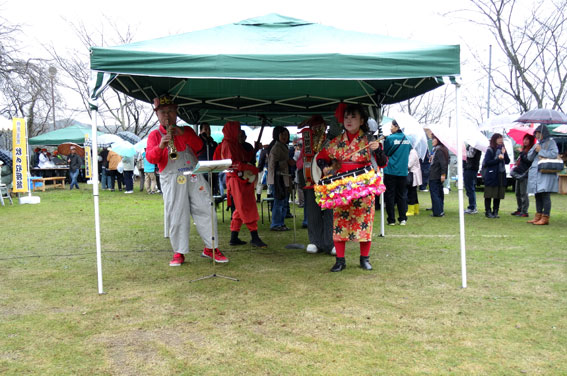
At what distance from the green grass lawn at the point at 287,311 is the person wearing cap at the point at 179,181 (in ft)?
1.60

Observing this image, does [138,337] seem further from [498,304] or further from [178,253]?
[498,304]

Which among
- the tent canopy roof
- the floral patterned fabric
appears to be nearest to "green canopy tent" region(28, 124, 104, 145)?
the tent canopy roof

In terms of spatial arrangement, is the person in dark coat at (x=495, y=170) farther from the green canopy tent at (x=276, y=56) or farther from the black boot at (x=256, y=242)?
the black boot at (x=256, y=242)

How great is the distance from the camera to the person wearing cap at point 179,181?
17.9 ft

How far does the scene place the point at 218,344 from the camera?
11.4ft

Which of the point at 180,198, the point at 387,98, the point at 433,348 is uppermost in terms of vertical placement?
the point at 387,98

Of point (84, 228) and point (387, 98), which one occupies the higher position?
point (387, 98)

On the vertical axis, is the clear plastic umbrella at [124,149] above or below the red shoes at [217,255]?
above

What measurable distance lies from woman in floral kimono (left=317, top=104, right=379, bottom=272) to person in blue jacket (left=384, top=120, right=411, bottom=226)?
12.5 ft

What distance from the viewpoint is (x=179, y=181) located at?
5.64 meters

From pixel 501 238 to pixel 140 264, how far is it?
557 centimetres

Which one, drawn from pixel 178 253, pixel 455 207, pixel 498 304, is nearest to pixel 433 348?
pixel 498 304

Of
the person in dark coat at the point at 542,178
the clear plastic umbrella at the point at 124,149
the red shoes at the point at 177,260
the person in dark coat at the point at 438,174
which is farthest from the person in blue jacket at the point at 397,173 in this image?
the clear plastic umbrella at the point at 124,149

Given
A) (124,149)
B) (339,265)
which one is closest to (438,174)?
(339,265)
